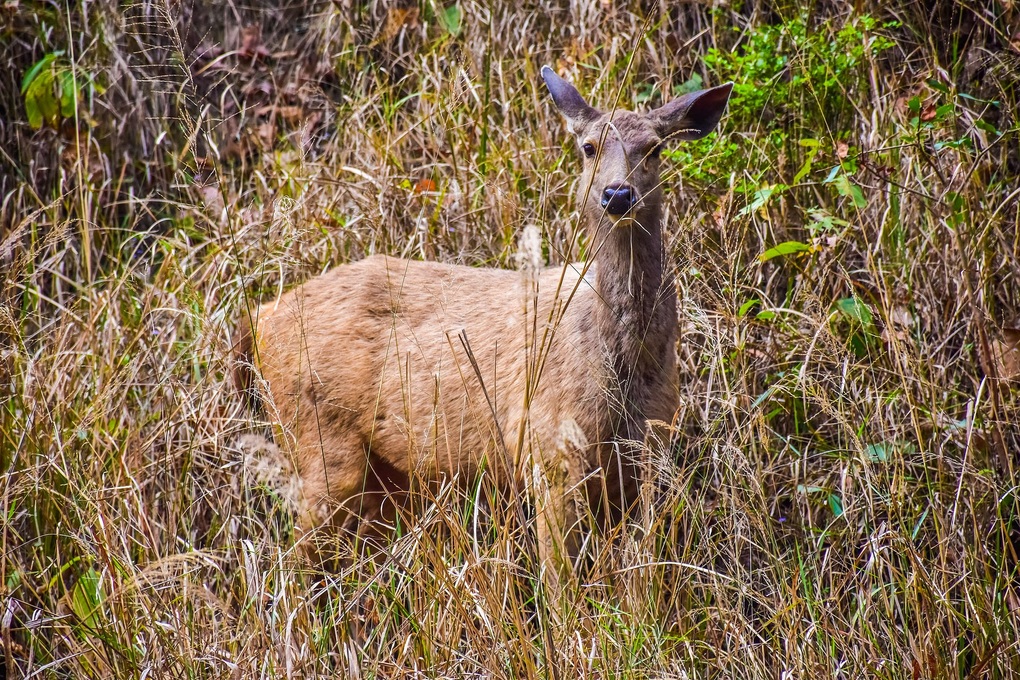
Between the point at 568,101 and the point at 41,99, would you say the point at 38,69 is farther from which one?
the point at 568,101

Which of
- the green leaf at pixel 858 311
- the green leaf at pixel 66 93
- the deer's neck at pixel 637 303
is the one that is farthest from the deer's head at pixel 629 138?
the green leaf at pixel 66 93

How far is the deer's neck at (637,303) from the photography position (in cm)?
388

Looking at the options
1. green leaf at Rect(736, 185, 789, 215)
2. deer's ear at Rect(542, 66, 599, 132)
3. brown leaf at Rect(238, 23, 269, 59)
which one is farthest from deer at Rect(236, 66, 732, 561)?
brown leaf at Rect(238, 23, 269, 59)

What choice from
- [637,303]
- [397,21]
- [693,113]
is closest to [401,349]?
[637,303]

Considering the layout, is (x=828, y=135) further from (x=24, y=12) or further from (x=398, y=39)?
(x=24, y=12)

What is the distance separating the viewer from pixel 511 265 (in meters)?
4.88

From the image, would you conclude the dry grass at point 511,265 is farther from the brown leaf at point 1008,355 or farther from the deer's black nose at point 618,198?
the deer's black nose at point 618,198

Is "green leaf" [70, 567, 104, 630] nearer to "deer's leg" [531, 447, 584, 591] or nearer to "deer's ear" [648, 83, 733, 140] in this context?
"deer's leg" [531, 447, 584, 591]

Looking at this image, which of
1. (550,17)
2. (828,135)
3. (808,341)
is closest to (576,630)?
(808,341)

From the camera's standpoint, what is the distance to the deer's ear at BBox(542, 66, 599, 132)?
4184 mm

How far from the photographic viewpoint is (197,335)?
4477 mm

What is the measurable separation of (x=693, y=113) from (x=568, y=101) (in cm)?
54

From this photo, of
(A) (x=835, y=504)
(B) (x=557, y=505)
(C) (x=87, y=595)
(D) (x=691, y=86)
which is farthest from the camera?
(D) (x=691, y=86)

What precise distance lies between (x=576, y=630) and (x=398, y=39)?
14.3ft
